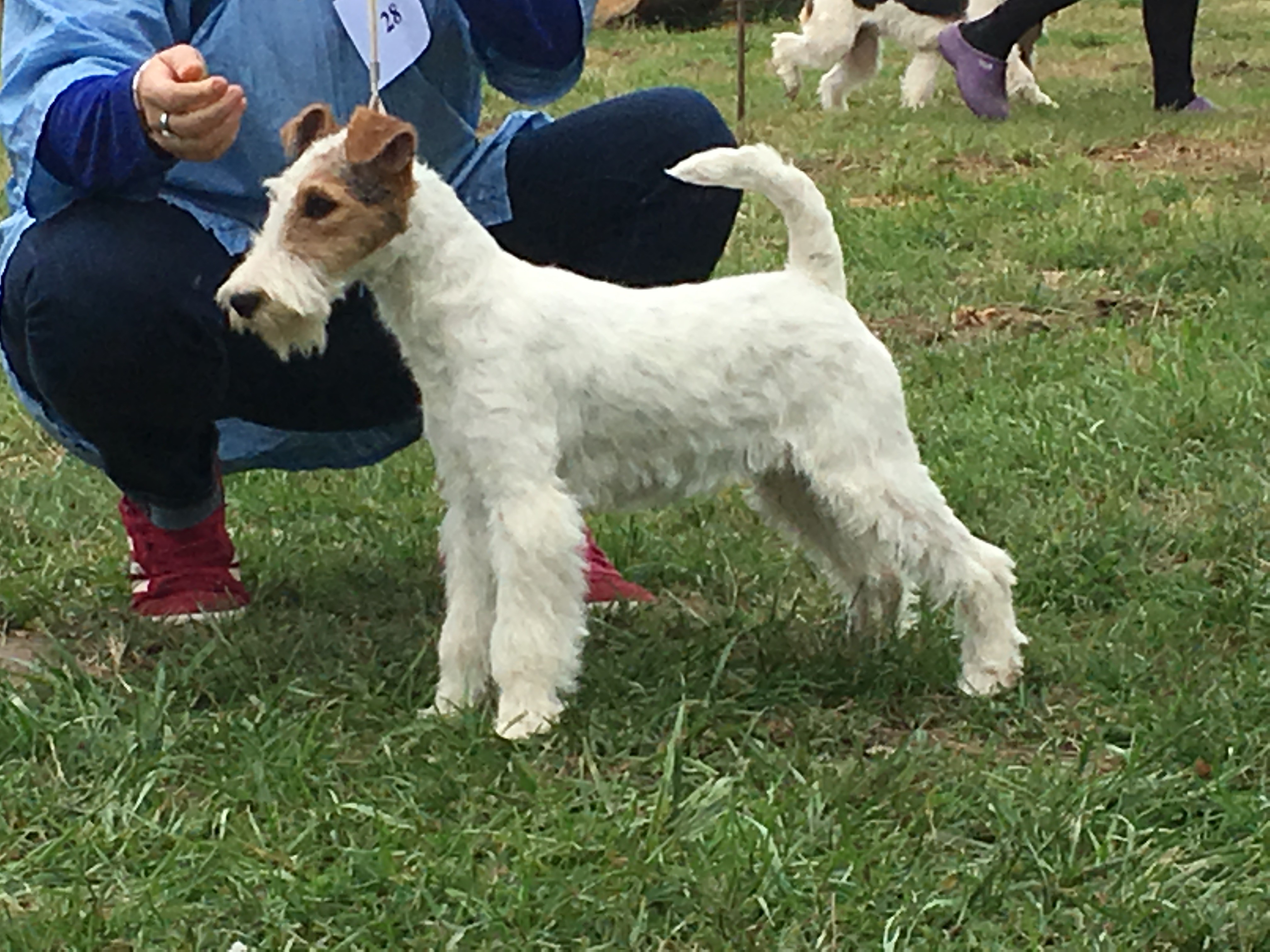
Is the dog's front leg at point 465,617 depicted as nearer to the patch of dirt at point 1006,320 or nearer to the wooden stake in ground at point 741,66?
the patch of dirt at point 1006,320

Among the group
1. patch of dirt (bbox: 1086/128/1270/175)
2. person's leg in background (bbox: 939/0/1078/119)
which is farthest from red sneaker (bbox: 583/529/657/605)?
person's leg in background (bbox: 939/0/1078/119)

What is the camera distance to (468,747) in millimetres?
2439

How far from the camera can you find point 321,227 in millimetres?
2369

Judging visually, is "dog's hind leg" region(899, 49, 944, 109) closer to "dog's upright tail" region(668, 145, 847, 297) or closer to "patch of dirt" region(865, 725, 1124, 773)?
"dog's upright tail" region(668, 145, 847, 297)

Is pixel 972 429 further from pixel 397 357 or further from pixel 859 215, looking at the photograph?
pixel 859 215

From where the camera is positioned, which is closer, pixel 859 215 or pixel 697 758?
pixel 697 758

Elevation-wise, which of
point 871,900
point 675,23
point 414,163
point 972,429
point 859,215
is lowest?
point 675,23

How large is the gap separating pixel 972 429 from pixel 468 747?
1.90 metres

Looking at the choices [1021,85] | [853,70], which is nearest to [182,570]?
[1021,85]

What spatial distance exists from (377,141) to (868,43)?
8.44 meters

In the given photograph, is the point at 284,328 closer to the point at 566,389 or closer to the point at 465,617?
the point at 566,389

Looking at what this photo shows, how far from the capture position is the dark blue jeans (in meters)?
2.80

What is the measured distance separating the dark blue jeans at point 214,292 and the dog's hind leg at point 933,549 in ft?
1.55

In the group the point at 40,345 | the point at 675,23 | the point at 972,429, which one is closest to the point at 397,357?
the point at 40,345
